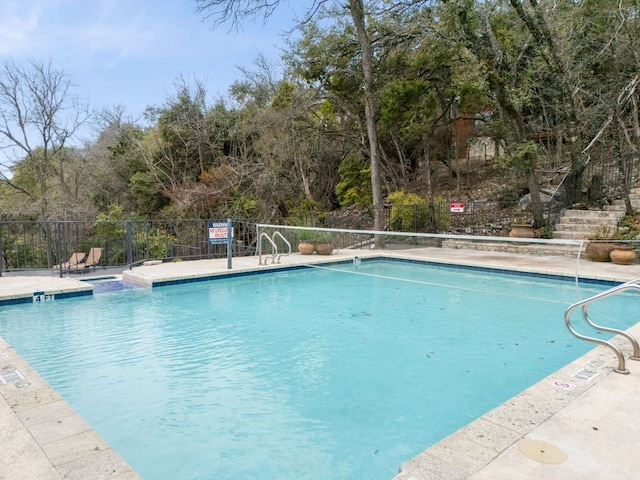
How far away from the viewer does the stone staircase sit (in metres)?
10.7

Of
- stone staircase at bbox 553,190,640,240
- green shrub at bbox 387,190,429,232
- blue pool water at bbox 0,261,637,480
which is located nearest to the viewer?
blue pool water at bbox 0,261,637,480

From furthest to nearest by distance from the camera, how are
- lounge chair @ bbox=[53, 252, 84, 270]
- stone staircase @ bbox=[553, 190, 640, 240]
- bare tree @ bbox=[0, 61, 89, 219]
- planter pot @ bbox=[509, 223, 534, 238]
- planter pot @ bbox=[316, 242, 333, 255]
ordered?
bare tree @ bbox=[0, 61, 89, 219]
planter pot @ bbox=[509, 223, 534, 238]
planter pot @ bbox=[316, 242, 333, 255]
stone staircase @ bbox=[553, 190, 640, 240]
lounge chair @ bbox=[53, 252, 84, 270]

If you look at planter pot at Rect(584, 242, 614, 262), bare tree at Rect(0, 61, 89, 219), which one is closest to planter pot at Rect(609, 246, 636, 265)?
planter pot at Rect(584, 242, 614, 262)

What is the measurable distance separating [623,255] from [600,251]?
46 centimetres

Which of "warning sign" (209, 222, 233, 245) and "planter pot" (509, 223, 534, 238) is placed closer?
"warning sign" (209, 222, 233, 245)

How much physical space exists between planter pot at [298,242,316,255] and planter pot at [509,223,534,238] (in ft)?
18.0

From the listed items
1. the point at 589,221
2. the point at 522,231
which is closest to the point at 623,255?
the point at 589,221

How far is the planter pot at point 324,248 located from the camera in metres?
11.0

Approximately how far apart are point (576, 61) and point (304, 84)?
844 cm

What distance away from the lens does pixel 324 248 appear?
10953 mm

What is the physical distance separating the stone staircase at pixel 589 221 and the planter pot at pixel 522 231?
59 centimetres

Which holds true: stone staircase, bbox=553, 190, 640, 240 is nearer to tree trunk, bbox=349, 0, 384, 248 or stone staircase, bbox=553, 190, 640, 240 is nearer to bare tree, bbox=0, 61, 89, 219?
tree trunk, bbox=349, 0, 384, 248

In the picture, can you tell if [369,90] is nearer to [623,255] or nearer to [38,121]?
[623,255]

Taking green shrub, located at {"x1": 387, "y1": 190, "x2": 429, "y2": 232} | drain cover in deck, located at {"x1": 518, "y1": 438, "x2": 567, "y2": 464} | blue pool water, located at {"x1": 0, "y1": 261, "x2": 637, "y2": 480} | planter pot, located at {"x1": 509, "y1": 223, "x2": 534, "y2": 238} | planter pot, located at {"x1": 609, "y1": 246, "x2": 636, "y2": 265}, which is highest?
green shrub, located at {"x1": 387, "y1": 190, "x2": 429, "y2": 232}
